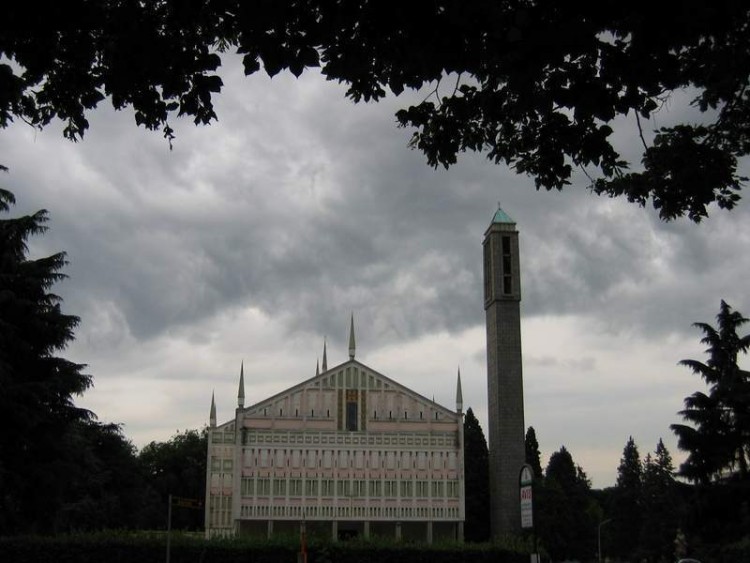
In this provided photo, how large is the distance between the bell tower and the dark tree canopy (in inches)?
1881

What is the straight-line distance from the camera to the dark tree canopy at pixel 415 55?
659cm

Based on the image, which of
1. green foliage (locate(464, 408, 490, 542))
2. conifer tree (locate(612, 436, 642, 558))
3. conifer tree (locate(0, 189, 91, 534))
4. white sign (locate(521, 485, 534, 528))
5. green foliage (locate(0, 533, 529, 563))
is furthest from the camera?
conifer tree (locate(612, 436, 642, 558))

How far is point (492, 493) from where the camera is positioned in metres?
56.8

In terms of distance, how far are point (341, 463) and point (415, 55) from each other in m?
50.3

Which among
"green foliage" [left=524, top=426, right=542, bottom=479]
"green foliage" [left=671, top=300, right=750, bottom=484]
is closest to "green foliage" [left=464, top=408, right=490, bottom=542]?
"green foliage" [left=524, top=426, right=542, bottom=479]

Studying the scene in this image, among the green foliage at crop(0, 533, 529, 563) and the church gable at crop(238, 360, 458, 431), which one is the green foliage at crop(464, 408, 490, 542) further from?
the green foliage at crop(0, 533, 529, 563)

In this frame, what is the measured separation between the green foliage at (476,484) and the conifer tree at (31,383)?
37.9m

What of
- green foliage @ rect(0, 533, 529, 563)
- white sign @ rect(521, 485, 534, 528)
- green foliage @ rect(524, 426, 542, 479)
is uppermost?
green foliage @ rect(524, 426, 542, 479)

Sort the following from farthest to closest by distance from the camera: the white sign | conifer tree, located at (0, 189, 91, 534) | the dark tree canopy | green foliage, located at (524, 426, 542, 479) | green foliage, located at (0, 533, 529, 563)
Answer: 1. green foliage, located at (524, 426, 542, 479)
2. green foliage, located at (0, 533, 529, 563)
3. conifer tree, located at (0, 189, 91, 534)
4. the white sign
5. the dark tree canopy

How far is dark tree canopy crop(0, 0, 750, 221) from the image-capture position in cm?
659

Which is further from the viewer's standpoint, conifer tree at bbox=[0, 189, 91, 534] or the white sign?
conifer tree at bbox=[0, 189, 91, 534]

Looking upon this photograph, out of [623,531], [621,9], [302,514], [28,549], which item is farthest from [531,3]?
[623,531]

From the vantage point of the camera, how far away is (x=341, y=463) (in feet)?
181

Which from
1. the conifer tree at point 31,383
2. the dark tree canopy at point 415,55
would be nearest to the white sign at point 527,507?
the dark tree canopy at point 415,55
